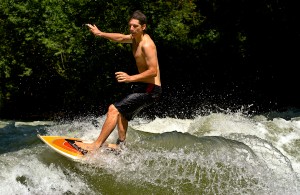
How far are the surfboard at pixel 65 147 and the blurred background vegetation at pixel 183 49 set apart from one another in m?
7.23

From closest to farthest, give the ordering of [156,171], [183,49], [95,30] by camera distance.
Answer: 1. [156,171]
2. [95,30]
3. [183,49]

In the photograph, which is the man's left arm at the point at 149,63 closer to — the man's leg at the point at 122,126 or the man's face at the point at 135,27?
the man's face at the point at 135,27

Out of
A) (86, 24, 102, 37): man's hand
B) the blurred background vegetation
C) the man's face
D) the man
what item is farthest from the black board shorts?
the blurred background vegetation

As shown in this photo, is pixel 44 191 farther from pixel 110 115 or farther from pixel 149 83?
pixel 149 83

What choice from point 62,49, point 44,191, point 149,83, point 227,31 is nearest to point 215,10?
point 227,31

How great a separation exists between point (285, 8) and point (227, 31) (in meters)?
1.52

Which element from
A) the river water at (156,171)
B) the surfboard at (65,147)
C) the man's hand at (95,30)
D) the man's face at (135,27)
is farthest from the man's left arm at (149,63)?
the surfboard at (65,147)

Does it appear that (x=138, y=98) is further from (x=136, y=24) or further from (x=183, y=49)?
(x=183, y=49)

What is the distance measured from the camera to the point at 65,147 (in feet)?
20.2

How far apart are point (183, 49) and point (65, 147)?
793cm

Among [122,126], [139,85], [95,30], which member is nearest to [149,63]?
[139,85]

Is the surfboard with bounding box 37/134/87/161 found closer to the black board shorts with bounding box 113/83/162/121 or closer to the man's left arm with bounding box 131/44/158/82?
the black board shorts with bounding box 113/83/162/121

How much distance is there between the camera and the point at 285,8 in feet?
44.9

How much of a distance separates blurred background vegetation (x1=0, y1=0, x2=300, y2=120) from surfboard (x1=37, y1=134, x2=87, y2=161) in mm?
7230
